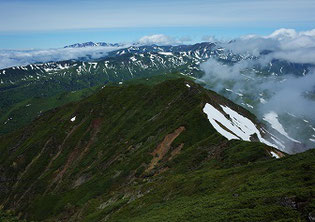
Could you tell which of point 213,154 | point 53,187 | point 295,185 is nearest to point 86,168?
point 53,187

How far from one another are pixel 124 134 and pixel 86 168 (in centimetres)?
2692

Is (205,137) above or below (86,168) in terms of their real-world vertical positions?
above

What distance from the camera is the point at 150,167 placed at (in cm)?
8856

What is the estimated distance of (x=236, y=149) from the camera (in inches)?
2625

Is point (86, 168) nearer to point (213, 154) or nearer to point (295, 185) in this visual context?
point (213, 154)

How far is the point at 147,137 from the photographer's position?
373 ft

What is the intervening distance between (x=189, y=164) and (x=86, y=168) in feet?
214

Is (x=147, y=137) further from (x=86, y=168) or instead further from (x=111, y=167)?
(x=86, y=168)

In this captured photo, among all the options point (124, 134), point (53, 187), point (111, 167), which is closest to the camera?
point (111, 167)

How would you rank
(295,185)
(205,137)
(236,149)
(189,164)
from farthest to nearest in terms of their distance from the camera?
(205,137) → (189,164) → (236,149) → (295,185)

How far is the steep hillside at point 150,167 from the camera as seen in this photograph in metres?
36.2

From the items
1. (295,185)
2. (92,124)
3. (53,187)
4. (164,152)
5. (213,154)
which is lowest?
(53,187)

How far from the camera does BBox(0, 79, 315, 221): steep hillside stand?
1427 inches

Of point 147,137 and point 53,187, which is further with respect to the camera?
point 53,187
